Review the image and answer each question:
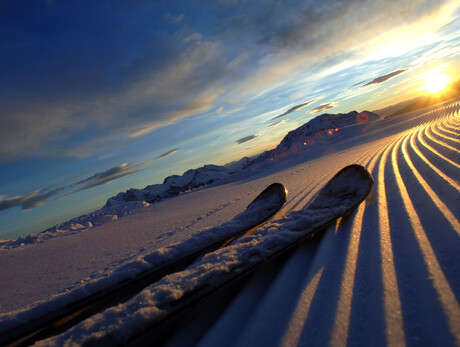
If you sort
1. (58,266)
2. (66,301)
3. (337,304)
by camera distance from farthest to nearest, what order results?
(58,266) → (66,301) → (337,304)

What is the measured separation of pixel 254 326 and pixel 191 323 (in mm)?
520

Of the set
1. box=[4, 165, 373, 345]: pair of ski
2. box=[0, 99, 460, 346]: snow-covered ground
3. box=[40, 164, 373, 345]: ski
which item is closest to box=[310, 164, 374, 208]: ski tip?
box=[4, 165, 373, 345]: pair of ski

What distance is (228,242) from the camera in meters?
3.37

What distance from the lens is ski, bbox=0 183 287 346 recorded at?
2.04 meters

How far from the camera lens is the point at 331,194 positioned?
384 cm

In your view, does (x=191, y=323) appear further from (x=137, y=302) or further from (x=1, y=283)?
(x=1, y=283)

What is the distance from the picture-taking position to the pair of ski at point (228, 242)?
196cm

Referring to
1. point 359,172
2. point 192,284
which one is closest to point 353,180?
point 359,172

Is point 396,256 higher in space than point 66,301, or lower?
lower

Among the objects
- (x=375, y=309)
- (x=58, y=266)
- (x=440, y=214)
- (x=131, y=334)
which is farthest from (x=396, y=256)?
(x=58, y=266)

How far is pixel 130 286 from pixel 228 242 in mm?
1383

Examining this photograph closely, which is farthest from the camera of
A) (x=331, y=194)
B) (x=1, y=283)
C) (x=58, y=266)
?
(x=58, y=266)

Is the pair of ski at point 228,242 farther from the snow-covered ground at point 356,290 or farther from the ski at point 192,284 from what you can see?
the snow-covered ground at point 356,290

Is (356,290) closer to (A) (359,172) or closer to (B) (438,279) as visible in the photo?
(B) (438,279)
